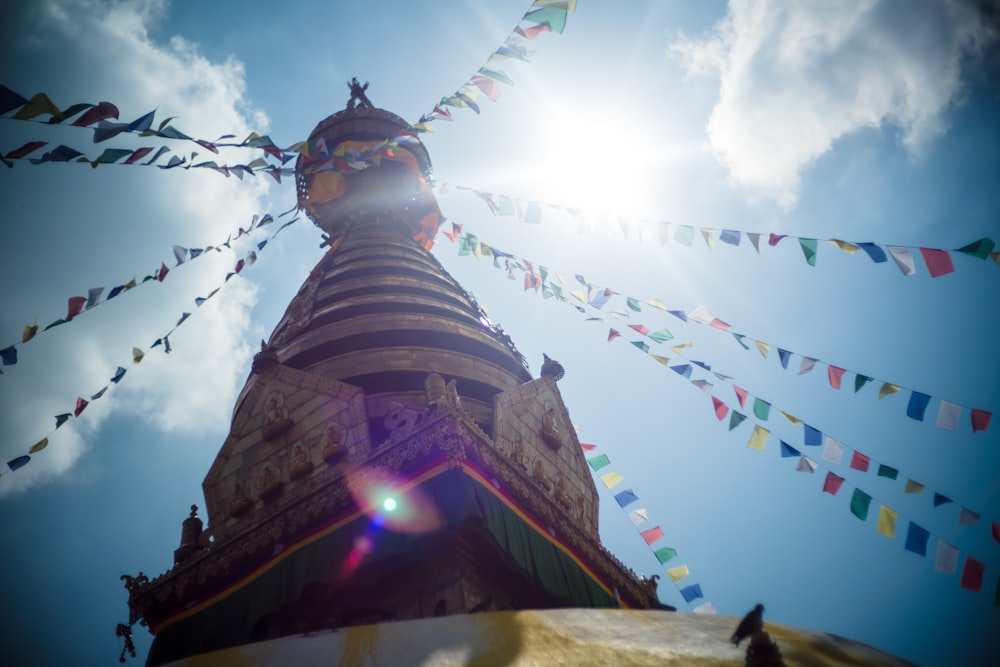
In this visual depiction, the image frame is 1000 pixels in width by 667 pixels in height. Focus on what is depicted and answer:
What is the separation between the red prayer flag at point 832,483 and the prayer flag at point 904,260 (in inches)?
103

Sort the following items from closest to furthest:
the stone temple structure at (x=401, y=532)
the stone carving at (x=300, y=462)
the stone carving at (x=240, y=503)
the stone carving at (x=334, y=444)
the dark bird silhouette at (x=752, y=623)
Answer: the dark bird silhouette at (x=752, y=623) → the stone temple structure at (x=401, y=532) → the stone carving at (x=334, y=444) → the stone carving at (x=300, y=462) → the stone carving at (x=240, y=503)

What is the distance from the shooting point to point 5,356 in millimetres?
8867

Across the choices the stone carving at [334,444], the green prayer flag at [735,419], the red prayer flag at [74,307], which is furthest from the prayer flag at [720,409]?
the red prayer flag at [74,307]

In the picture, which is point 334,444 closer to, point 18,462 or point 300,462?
point 300,462

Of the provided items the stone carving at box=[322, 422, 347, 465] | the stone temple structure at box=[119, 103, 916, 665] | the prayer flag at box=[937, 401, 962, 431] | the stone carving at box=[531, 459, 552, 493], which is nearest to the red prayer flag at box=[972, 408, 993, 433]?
the prayer flag at box=[937, 401, 962, 431]

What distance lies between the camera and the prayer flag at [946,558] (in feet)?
24.2

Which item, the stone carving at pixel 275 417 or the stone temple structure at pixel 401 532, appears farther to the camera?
the stone carving at pixel 275 417

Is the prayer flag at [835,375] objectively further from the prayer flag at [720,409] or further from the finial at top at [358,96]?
the finial at top at [358,96]

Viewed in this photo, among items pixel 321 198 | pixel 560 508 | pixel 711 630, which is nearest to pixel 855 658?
pixel 711 630

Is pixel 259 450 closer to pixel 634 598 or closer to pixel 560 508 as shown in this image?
pixel 560 508

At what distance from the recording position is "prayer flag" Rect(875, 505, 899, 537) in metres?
8.04

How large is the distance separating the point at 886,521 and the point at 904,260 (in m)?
3.05

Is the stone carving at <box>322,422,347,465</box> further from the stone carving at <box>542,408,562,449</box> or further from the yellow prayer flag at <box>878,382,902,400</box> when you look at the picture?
the yellow prayer flag at <box>878,382,902,400</box>

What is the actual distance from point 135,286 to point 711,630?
30.2 ft
